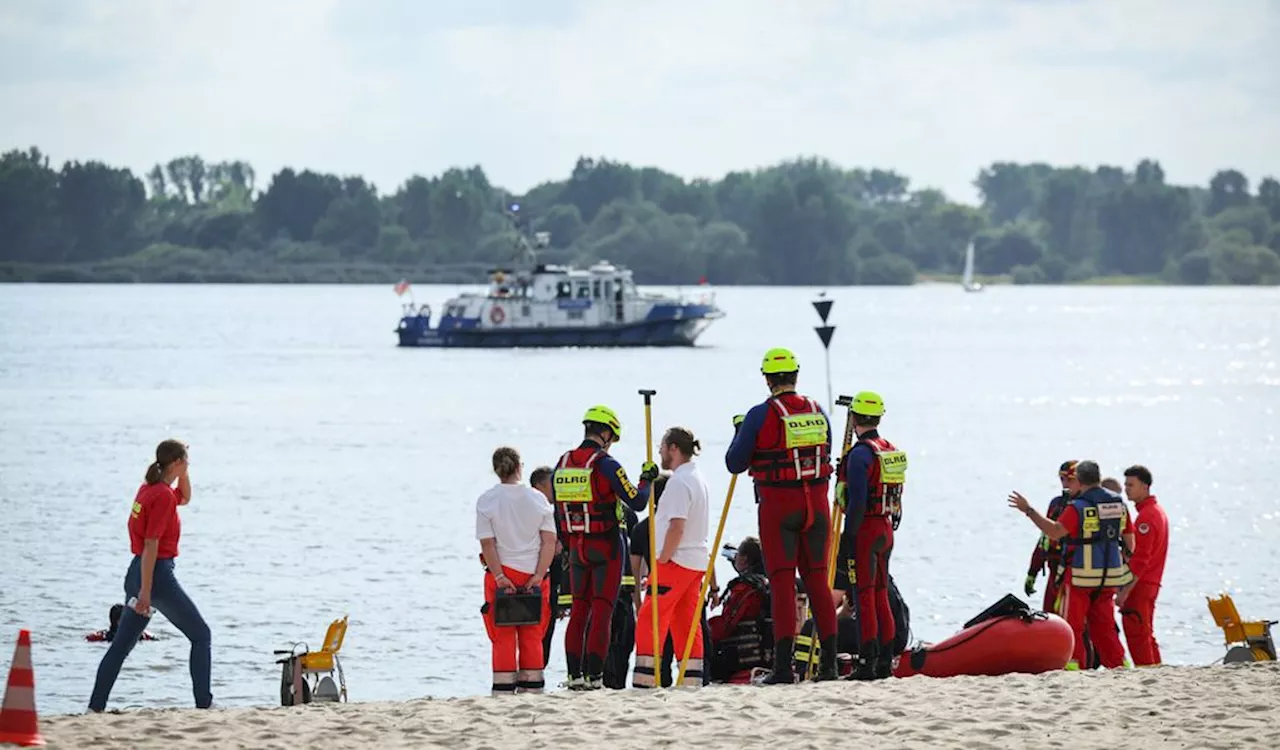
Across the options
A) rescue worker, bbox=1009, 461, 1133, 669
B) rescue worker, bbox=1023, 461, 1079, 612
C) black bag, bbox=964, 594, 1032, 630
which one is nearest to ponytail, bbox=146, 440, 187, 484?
black bag, bbox=964, 594, 1032, 630

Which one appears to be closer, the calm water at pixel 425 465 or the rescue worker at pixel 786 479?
the rescue worker at pixel 786 479

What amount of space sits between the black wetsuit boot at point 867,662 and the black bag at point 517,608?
75.3 inches

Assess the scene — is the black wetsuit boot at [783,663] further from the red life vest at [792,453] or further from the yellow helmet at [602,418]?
the yellow helmet at [602,418]

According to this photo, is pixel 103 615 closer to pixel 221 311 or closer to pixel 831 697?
pixel 831 697

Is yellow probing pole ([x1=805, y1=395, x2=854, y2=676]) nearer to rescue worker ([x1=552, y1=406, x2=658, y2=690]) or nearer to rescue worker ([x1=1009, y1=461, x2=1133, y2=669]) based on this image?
rescue worker ([x1=552, y1=406, x2=658, y2=690])

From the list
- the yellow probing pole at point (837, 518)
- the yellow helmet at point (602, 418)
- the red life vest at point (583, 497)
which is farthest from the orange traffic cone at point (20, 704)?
the yellow probing pole at point (837, 518)

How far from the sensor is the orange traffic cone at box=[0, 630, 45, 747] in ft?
33.5

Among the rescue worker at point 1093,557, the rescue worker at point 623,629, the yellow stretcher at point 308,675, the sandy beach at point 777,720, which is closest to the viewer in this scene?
the sandy beach at point 777,720

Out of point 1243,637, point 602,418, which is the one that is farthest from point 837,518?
point 1243,637

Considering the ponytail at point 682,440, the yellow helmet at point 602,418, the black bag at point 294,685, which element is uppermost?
the yellow helmet at point 602,418

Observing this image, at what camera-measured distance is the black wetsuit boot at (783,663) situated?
1297 centimetres

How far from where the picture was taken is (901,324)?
161 meters

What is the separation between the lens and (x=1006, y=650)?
44.4 ft

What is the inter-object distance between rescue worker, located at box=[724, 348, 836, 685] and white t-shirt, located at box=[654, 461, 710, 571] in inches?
14.4
